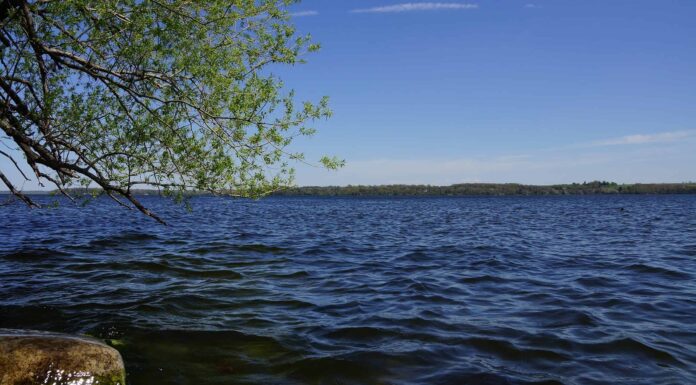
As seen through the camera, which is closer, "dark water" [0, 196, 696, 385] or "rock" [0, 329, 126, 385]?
"rock" [0, 329, 126, 385]

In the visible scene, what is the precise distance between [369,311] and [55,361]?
7.20 metres

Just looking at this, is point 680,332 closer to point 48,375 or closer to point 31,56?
point 48,375

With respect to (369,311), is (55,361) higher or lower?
higher

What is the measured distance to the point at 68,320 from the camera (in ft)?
Result: 36.4

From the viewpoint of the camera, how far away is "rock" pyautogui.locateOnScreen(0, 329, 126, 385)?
6.56 m

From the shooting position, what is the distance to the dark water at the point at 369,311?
342 inches

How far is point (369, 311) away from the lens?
12.2m

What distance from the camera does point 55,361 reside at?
679 cm

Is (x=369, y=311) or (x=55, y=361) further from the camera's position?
(x=369, y=311)

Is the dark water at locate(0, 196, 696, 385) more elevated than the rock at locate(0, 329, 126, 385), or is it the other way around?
the rock at locate(0, 329, 126, 385)

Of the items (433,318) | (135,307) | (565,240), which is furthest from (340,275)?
(565,240)

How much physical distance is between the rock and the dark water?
1.04m

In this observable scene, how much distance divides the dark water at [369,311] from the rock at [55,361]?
1.04 meters

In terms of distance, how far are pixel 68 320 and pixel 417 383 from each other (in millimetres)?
8156
